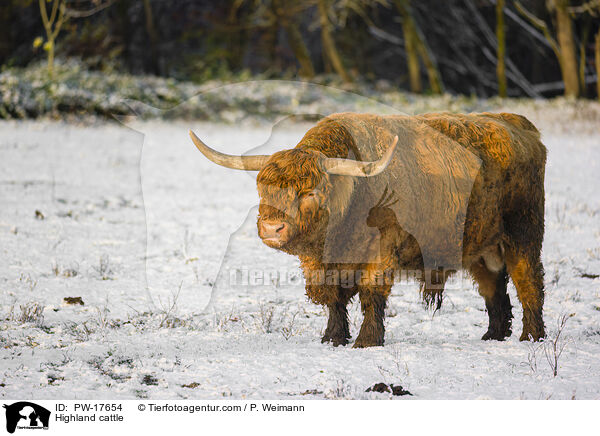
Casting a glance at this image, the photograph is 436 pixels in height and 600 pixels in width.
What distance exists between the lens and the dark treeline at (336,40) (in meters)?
20.2

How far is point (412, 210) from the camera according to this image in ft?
13.8

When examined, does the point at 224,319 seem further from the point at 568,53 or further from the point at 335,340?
the point at 568,53

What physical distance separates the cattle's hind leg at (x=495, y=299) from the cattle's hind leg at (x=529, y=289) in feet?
0.51

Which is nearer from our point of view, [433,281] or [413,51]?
[433,281]

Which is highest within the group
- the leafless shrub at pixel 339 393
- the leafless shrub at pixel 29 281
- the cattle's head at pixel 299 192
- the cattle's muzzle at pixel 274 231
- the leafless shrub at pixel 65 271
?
the cattle's head at pixel 299 192

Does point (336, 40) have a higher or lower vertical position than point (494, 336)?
higher

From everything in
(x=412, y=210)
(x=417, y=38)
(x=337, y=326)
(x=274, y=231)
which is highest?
(x=417, y=38)

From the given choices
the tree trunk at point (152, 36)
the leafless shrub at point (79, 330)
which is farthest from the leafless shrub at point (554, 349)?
the tree trunk at point (152, 36)

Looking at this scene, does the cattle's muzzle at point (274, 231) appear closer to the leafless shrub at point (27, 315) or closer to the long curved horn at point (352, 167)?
the long curved horn at point (352, 167)

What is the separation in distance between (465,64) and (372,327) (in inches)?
1024
